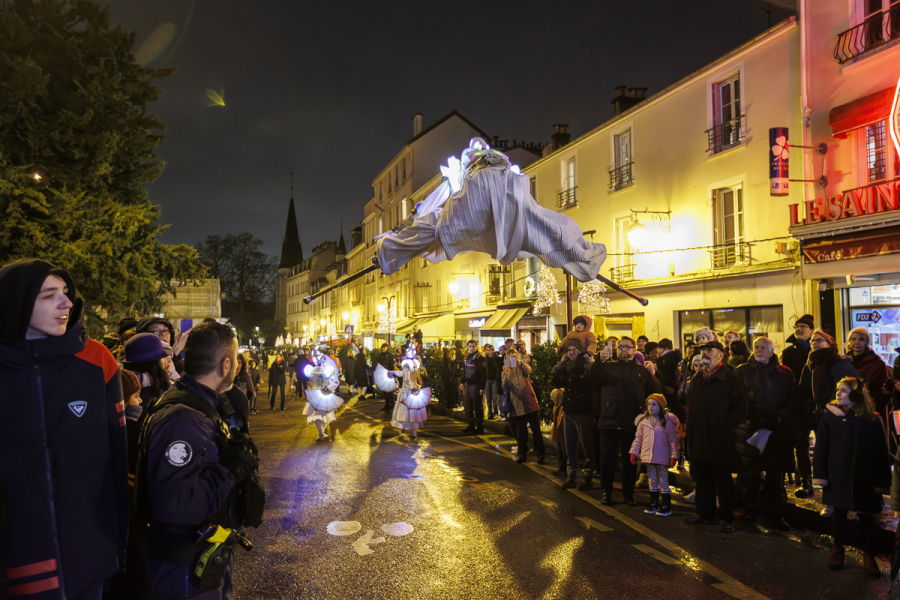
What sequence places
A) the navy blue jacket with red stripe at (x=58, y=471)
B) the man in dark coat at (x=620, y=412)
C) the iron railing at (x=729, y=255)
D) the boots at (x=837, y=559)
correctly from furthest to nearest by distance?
1. the iron railing at (x=729, y=255)
2. the man in dark coat at (x=620, y=412)
3. the boots at (x=837, y=559)
4. the navy blue jacket with red stripe at (x=58, y=471)

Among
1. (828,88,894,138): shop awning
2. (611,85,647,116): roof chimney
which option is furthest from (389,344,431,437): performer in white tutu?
(611,85,647,116): roof chimney

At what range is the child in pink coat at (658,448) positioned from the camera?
22.2 feet

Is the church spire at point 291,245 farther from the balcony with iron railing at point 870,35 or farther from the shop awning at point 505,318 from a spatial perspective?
the balcony with iron railing at point 870,35

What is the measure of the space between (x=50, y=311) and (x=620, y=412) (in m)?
6.28

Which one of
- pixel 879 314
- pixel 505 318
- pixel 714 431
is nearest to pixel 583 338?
pixel 714 431

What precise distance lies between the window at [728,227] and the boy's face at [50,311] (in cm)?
1570

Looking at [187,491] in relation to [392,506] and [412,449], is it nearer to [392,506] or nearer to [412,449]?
[392,506]

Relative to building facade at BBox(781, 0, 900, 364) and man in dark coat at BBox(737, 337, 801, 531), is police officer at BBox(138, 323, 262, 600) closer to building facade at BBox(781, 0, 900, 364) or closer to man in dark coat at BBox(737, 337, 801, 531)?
man in dark coat at BBox(737, 337, 801, 531)

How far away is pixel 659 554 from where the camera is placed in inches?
211

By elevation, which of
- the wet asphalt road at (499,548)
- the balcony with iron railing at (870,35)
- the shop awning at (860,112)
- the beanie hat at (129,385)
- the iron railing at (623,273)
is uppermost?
the balcony with iron railing at (870,35)

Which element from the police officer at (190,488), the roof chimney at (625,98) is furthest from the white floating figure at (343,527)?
the roof chimney at (625,98)

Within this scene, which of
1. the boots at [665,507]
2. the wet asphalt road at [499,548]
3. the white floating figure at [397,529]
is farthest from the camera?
the boots at [665,507]

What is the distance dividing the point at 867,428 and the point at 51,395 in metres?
5.96

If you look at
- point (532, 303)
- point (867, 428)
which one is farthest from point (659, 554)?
point (532, 303)
